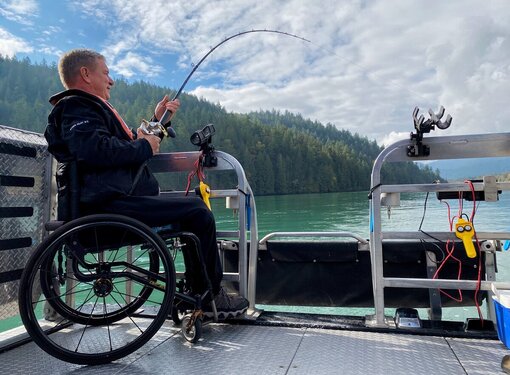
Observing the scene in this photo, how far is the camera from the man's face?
7.27ft

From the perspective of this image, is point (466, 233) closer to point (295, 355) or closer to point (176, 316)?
point (295, 355)

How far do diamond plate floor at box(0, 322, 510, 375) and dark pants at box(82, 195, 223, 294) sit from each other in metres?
0.38

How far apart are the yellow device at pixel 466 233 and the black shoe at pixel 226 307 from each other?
1374 mm

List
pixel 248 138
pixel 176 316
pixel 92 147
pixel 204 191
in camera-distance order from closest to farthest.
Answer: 1. pixel 92 147
2. pixel 176 316
3. pixel 204 191
4. pixel 248 138

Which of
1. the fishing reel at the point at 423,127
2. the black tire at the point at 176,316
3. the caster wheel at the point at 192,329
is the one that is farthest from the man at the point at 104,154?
the fishing reel at the point at 423,127

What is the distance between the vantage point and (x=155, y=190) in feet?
7.59

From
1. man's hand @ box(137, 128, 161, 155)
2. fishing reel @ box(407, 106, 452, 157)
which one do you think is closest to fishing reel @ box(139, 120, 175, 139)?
man's hand @ box(137, 128, 161, 155)

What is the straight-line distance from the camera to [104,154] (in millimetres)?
1862

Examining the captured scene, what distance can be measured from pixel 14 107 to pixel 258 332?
93193mm

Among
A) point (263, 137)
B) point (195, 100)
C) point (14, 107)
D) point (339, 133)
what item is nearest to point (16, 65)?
point (14, 107)

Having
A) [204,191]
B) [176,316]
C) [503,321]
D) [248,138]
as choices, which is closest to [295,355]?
[176,316]

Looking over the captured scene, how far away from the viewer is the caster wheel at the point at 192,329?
2180mm

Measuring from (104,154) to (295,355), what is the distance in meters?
1.38

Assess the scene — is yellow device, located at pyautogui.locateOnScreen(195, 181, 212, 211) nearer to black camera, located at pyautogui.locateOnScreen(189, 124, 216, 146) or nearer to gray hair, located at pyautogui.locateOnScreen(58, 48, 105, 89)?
black camera, located at pyautogui.locateOnScreen(189, 124, 216, 146)
